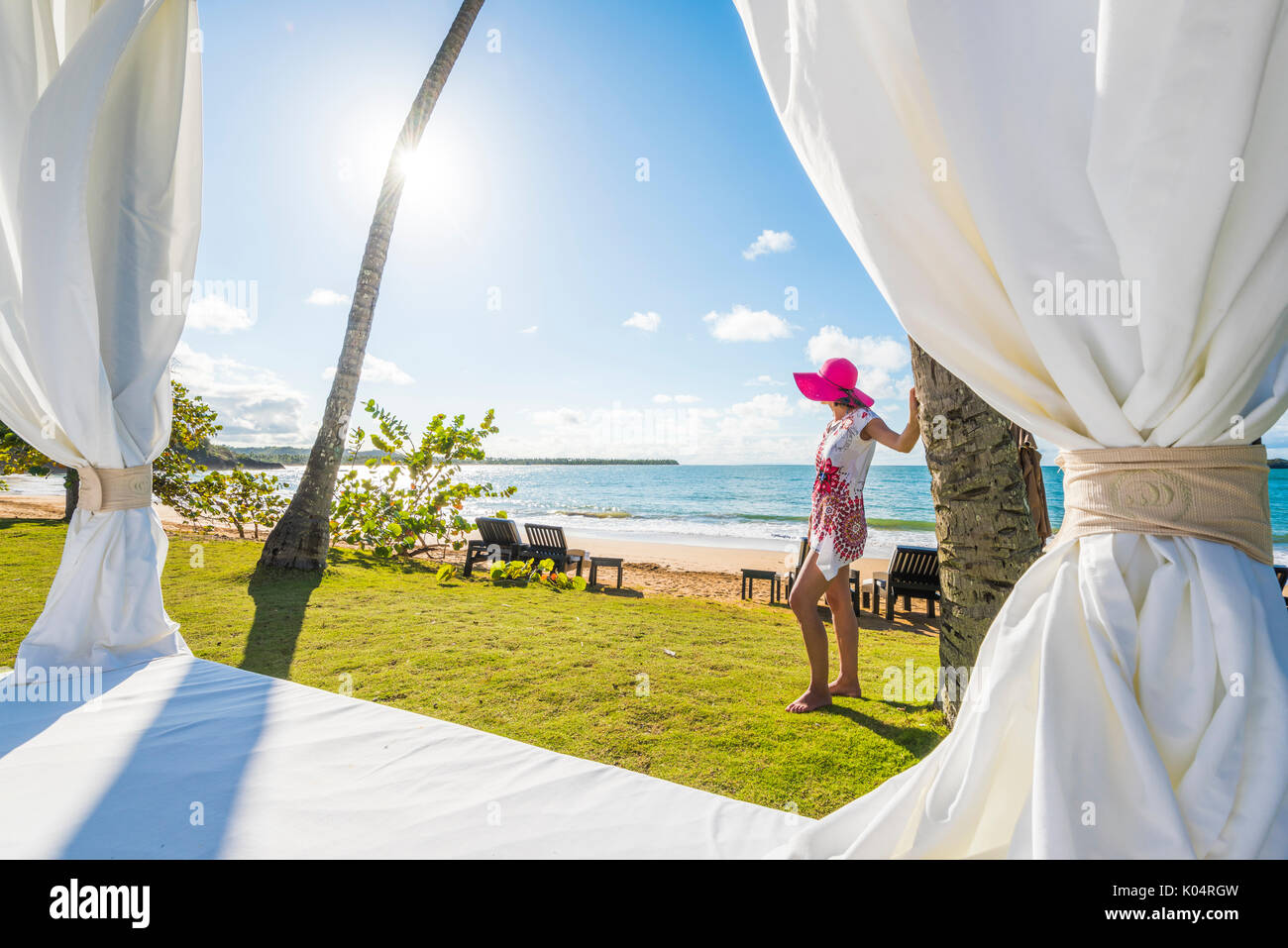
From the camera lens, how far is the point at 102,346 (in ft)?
8.25

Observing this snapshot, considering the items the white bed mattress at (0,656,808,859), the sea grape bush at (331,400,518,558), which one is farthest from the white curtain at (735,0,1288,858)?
the sea grape bush at (331,400,518,558)

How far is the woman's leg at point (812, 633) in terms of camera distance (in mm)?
2943

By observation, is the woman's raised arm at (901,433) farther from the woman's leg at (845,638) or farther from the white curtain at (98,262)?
the white curtain at (98,262)

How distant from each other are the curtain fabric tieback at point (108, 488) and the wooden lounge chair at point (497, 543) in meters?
5.85

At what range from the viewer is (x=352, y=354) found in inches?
229

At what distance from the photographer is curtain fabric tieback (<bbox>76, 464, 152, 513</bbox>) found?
95.7 inches

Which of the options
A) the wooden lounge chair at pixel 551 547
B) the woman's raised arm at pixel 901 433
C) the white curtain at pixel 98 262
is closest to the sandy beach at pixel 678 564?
the wooden lounge chair at pixel 551 547

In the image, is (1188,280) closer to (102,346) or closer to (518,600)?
(102,346)

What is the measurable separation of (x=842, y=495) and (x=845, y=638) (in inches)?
30.5

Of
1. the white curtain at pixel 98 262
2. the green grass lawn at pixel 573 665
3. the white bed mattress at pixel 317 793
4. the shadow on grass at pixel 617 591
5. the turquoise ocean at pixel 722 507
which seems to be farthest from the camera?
the turquoise ocean at pixel 722 507

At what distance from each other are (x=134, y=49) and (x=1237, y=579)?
4.17 m

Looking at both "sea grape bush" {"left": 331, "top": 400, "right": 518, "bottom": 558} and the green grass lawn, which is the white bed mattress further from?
"sea grape bush" {"left": 331, "top": 400, "right": 518, "bottom": 558}

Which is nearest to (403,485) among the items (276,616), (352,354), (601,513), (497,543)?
(497,543)
